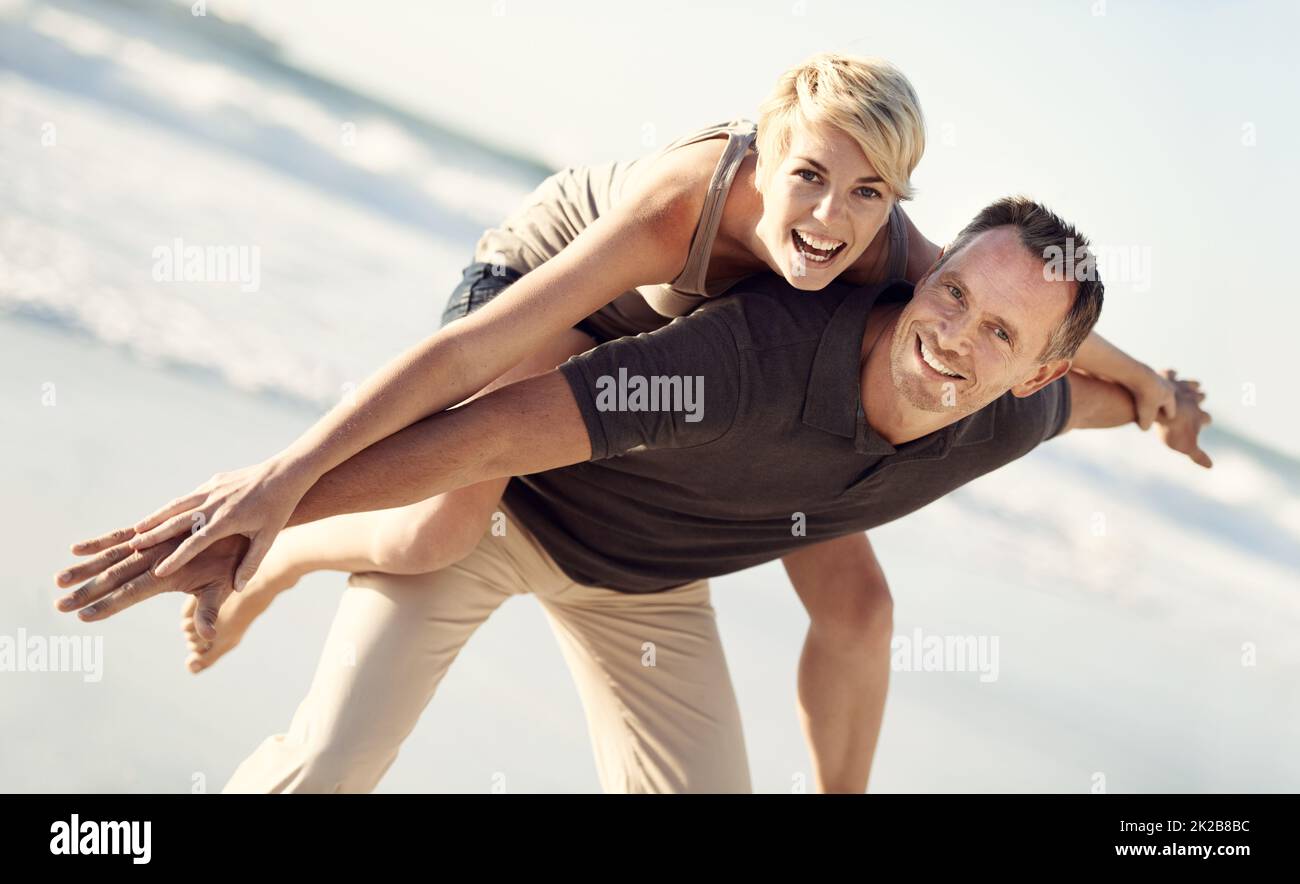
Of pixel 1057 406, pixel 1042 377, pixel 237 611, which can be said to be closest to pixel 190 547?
pixel 237 611

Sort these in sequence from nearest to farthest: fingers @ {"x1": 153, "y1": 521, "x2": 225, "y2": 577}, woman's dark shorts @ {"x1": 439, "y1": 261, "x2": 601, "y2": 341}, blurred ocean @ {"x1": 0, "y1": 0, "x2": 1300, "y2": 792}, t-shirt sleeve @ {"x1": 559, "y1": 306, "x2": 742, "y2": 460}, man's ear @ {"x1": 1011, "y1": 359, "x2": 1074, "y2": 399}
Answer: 1. fingers @ {"x1": 153, "y1": 521, "x2": 225, "y2": 577}
2. t-shirt sleeve @ {"x1": 559, "y1": 306, "x2": 742, "y2": 460}
3. man's ear @ {"x1": 1011, "y1": 359, "x2": 1074, "y2": 399}
4. woman's dark shorts @ {"x1": 439, "y1": 261, "x2": 601, "y2": 341}
5. blurred ocean @ {"x1": 0, "y1": 0, "x2": 1300, "y2": 792}

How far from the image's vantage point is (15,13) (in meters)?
6.31

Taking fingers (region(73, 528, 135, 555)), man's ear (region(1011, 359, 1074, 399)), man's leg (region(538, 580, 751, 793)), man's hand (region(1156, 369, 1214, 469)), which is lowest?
man's leg (region(538, 580, 751, 793))

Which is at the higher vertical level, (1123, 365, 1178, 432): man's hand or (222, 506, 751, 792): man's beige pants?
(1123, 365, 1178, 432): man's hand

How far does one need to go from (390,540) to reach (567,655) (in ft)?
2.18

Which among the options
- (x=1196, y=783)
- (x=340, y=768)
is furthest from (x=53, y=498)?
(x=1196, y=783)

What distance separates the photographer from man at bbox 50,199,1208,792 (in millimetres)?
1944

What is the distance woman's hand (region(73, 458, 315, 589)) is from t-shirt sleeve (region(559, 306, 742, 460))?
430mm

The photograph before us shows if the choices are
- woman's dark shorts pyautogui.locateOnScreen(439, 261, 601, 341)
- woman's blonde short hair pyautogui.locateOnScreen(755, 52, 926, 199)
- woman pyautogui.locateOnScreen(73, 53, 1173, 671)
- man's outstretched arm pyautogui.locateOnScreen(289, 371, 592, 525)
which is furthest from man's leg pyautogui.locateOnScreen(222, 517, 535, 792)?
woman's blonde short hair pyautogui.locateOnScreen(755, 52, 926, 199)

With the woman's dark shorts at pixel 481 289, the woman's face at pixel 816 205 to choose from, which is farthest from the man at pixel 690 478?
the woman's dark shorts at pixel 481 289

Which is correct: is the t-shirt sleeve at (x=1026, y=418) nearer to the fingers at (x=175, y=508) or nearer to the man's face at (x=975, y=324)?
the man's face at (x=975, y=324)

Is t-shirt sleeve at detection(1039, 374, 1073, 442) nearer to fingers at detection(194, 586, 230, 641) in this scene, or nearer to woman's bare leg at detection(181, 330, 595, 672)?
woman's bare leg at detection(181, 330, 595, 672)

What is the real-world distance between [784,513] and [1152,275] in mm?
4974
